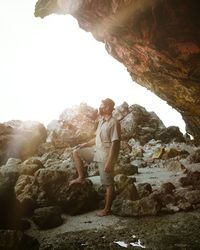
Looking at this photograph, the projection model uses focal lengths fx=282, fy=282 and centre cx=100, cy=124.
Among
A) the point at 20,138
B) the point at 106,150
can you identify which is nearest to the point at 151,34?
the point at 106,150

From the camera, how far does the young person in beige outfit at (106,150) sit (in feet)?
18.8

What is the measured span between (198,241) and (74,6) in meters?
8.44

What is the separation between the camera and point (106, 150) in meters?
5.89

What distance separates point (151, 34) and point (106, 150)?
195 inches

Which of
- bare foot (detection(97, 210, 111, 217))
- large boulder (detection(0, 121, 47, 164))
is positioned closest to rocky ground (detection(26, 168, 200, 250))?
bare foot (detection(97, 210, 111, 217))

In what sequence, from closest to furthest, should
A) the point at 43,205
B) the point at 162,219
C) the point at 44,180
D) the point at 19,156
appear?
the point at 162,219 → the point at 43,205 → the point at 44,180 → the point at 19,156

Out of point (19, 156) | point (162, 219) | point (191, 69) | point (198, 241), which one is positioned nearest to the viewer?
point (198, 241)

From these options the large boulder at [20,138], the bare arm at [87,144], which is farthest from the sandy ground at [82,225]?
the large boulder at [20,138]

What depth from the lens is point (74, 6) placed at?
9.74 m

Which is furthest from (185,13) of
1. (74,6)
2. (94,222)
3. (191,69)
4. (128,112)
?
(128,112)

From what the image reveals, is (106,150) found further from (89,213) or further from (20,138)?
(20,138)

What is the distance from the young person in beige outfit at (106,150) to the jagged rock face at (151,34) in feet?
13.1

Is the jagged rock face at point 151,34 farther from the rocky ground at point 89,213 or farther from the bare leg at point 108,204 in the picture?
the bare leg at point 108,204

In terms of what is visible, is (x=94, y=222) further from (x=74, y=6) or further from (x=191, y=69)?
(x=74, y=6)
